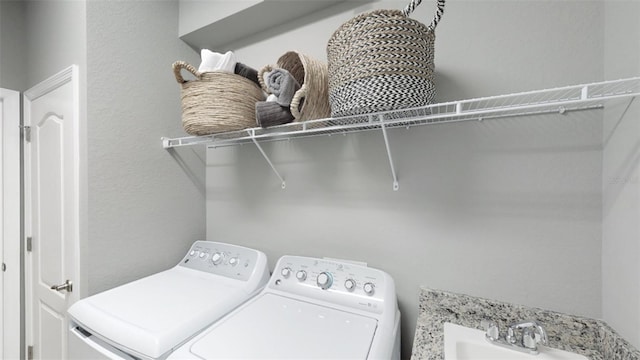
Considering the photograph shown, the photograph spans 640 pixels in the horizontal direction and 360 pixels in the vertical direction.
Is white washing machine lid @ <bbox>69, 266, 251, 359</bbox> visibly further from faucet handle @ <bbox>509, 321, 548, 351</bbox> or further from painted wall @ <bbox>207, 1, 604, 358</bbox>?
A: faucet handle @ <bbox>509, 321, 548, 351</bbox>

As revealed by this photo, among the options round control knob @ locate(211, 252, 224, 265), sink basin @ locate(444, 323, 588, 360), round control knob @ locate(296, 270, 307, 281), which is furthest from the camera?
round control knob @ locate(211, 252, 224, 265)

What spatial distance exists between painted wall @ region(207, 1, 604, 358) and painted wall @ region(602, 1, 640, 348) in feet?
0.13

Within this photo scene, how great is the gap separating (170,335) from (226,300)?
269 mm

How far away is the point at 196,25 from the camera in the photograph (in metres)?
1.60

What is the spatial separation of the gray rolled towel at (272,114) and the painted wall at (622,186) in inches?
45.2

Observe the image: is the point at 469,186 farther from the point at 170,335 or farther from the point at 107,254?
the point at 107,254

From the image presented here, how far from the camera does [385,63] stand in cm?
82

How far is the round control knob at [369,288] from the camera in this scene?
42.7 inches

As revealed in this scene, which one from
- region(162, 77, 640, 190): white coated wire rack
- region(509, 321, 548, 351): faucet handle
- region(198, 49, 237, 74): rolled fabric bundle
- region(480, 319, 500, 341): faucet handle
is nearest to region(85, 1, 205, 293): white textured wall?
region(198, 49, 237, 74): rolled fabric bundle

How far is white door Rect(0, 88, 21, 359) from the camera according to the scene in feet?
5.46

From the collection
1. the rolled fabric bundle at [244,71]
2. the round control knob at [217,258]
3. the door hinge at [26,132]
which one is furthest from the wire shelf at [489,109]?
the door hinge at [26,132]

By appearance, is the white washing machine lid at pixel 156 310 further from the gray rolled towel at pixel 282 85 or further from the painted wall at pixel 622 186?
the painted wall at pixel 622 186

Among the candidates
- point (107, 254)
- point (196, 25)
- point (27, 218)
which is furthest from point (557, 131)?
point (27, 218)

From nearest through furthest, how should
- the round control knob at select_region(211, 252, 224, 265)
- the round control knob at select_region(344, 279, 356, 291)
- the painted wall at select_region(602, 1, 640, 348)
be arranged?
the painted wall at select_region(602, 1, 640, 348) < the round control knob at select_region(344, 279, 356, 291) < the round control knob at select_region(211, 252, 224, 265)
